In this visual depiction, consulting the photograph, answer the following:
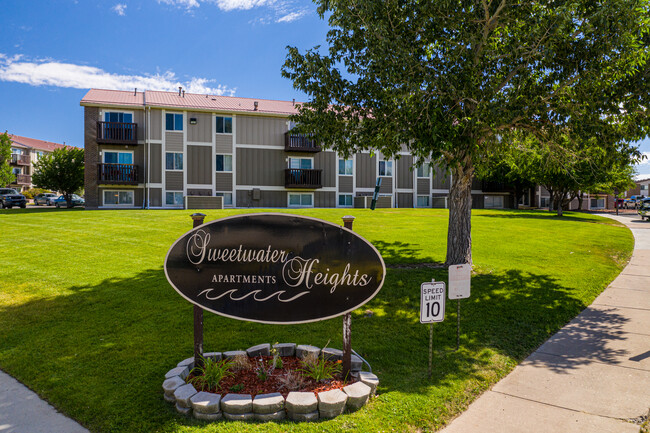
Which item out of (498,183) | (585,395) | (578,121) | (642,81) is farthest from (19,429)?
(498,183)

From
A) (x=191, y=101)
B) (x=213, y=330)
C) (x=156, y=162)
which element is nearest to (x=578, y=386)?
(x=213, y=330)

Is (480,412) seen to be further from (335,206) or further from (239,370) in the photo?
(335,206)

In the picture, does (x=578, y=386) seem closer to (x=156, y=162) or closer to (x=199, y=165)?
(x=199, y=165)

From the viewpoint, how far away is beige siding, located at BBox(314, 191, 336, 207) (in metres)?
33.1

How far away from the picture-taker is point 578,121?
8305 millimetres

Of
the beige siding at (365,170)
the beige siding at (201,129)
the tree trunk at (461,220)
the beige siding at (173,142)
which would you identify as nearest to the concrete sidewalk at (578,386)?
the tree trunk at (461,220)

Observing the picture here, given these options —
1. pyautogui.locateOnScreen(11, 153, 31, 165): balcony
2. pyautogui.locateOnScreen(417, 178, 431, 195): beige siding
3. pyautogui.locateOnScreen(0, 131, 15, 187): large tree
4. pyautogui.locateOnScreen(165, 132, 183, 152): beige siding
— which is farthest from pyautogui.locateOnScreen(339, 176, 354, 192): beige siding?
pyautogui.locateOnScreen(11, 153, 31, 165): balcony

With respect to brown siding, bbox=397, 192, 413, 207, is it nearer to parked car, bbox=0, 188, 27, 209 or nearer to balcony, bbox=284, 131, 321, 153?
balcony, bbox=284, 131, 321, 153

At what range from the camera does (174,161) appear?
29.5 metres

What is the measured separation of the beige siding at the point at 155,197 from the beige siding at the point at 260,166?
5.65 metres

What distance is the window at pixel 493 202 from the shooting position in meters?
41.4

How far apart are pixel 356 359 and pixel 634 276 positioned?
9354 millimetres

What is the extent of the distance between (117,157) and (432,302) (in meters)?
29.7

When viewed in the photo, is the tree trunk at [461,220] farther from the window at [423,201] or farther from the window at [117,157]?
the window at [423,201]
